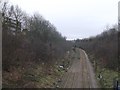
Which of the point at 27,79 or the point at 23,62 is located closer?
the point at 27,79

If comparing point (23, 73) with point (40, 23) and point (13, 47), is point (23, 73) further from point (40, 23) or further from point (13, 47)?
point (40, 23)

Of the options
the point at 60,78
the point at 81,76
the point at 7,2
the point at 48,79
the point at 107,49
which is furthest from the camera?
the point at 107,49

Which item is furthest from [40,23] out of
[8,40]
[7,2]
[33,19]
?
[8,40]

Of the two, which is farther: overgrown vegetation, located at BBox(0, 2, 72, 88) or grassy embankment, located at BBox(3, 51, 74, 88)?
overgrown vegetation, located at BBox(0, 2, 72, 88)

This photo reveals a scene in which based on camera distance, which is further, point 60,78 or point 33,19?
point 33,19

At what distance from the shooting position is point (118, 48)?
158ft

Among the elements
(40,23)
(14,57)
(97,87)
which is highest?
(40,23)

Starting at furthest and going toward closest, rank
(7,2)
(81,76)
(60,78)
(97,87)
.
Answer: (7,2) → (81,76) → (60,78) → (97,87)

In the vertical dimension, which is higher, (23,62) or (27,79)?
(23,62)

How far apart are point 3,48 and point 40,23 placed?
29577 mm

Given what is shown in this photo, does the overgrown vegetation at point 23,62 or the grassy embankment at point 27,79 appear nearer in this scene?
the grassy embankment at point 27,79

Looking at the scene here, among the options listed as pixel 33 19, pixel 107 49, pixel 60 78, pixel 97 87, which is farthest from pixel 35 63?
pixel 33 19

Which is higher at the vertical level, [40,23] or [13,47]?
[40,23]

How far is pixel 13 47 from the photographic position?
32.8 m
